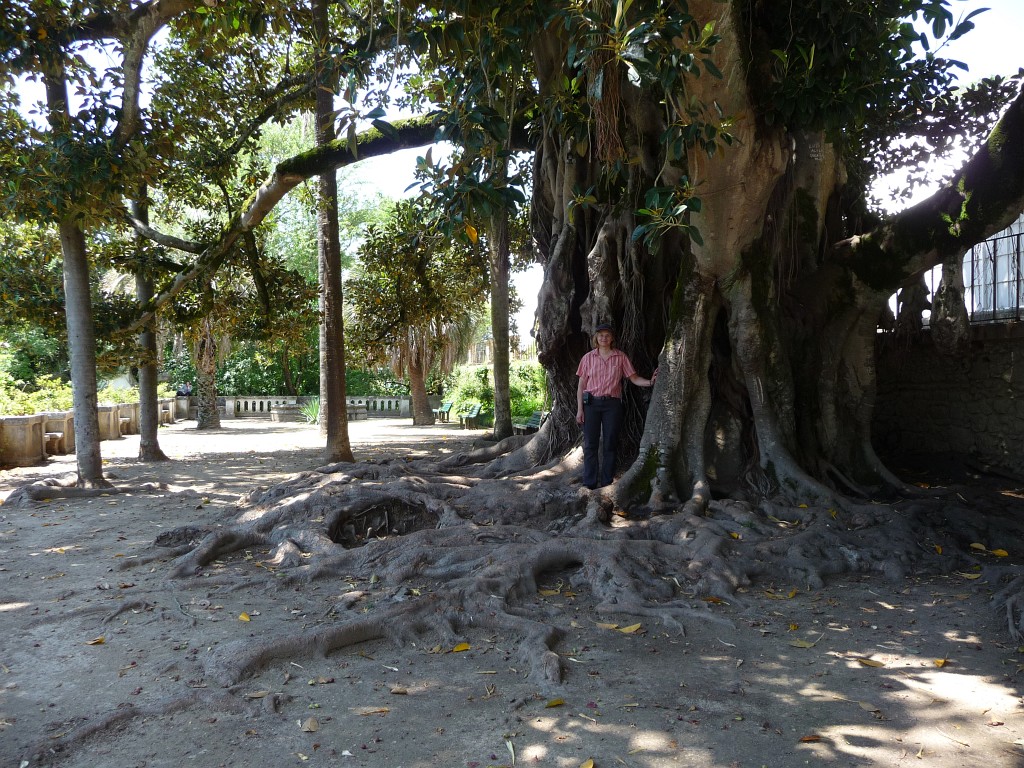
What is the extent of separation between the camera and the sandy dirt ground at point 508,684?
3061mm

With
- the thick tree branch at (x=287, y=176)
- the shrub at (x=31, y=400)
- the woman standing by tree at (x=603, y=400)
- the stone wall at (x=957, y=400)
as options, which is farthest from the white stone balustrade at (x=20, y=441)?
the stone wall at (x=957, y=400)

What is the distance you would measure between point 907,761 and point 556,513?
4026 mm

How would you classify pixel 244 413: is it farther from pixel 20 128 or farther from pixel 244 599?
pixel 244 599

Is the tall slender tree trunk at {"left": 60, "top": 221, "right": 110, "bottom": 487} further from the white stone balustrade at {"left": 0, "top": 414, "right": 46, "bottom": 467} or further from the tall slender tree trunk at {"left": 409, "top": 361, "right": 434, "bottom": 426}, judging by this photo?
the tall slender tree trunk at {"left": 409, "top": 361, "right": 434, "bottom": 426}

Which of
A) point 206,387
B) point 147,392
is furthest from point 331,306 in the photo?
point 206,387

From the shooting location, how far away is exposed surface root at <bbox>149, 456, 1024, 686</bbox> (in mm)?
4410

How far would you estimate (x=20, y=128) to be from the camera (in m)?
8.21

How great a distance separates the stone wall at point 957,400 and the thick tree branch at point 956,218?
2092mm

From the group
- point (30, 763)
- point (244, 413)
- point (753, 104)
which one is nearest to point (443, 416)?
point (244, 413)

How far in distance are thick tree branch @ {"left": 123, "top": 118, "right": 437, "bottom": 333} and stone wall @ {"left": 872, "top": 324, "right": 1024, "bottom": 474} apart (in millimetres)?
6467

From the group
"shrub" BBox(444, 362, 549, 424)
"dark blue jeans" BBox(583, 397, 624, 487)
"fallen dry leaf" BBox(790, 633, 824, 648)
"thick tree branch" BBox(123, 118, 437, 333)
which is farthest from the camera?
"shrub" BBox(444, 362, 549, 424)

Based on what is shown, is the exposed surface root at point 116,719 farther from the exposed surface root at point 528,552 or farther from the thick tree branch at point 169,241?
the thick tree branch at point 169,241

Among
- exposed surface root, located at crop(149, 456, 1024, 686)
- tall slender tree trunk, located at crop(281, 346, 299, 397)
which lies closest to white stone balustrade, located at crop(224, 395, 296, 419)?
tall slender tree trunk, located at crop(281, 346, 299, 397)

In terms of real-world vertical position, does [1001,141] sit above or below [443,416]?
above
